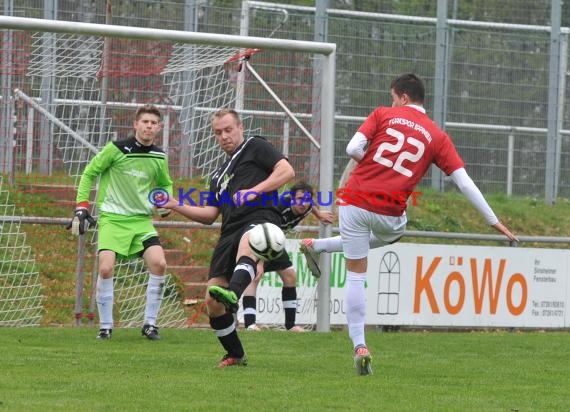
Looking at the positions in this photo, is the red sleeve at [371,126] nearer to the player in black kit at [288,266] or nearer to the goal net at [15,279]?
the player in black kit at [288,266]

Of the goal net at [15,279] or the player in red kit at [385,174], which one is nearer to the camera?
the player in red kit at [385,174]

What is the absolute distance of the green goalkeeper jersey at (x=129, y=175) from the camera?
436 inches

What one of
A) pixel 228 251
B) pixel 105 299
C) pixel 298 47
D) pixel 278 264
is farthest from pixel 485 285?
pixel 228 251

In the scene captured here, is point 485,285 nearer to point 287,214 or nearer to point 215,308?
point 287,214

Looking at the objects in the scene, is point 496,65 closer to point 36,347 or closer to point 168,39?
point 168,39

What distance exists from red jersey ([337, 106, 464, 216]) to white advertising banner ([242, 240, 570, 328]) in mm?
5348

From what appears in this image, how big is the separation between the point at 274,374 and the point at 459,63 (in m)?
10.4

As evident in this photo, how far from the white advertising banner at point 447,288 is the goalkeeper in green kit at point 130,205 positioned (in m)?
2.58

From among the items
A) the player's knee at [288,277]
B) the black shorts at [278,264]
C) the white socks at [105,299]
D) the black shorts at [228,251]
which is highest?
the black shorts at [228,251]

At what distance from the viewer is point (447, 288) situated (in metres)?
14.1

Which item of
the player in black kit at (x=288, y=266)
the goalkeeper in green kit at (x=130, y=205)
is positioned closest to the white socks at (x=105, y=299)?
the goalkeeper in green kit at (x=130, y=205)

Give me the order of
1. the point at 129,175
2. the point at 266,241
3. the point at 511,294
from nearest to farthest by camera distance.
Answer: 1. the point at 266,241
2. the point at 129,175
3. the point at 511,294

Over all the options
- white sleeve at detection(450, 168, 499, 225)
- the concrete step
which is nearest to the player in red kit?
white sleeve at detection(450, 168, 499, 225)

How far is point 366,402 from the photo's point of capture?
674cm
